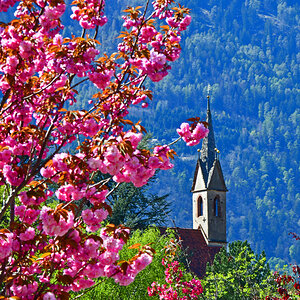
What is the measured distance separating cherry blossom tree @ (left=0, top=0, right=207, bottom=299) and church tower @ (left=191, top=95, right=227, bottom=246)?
161 ft

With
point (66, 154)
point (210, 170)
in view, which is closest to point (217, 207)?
point (210, 170)

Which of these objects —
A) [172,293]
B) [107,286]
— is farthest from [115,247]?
[107,286]

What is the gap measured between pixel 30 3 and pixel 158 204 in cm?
3176

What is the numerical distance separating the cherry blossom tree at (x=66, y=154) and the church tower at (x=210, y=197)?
49.2 m

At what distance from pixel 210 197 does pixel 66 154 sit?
51545 mm

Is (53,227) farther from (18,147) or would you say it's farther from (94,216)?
(18,147)

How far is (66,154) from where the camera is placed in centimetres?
537

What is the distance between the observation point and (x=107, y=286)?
2320 cm

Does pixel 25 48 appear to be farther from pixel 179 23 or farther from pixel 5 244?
pixel 179 23

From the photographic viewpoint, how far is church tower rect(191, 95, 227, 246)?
55750 mm

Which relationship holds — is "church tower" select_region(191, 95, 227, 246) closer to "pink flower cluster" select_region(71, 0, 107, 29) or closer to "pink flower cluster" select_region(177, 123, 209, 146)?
"pink flower cluster" select_region(71, 0, 107, 29)

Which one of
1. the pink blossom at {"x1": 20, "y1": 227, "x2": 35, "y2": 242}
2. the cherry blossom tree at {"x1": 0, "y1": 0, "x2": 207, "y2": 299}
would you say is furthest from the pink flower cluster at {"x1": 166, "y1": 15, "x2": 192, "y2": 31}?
the pink blossom at {"x1": 20, "y1": 227, "x2": 35, "y2": 242}

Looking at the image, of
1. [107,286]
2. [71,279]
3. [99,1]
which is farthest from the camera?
[107,286]

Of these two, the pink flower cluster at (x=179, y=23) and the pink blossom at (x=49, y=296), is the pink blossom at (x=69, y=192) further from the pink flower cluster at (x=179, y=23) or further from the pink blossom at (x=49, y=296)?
the pink flower cluster at (x=179, y=23)
